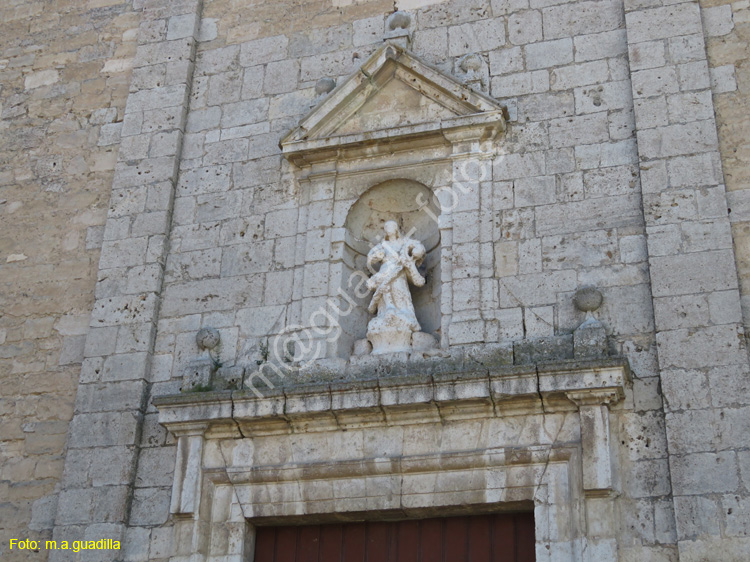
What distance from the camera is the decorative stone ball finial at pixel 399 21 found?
8023 mm

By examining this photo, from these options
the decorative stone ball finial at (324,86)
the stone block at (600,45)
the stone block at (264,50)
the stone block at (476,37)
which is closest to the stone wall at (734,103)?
the stone block at (600,45)

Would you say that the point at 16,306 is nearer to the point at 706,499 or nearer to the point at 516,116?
the point at 516,116

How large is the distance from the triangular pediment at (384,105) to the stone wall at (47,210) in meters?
1.79

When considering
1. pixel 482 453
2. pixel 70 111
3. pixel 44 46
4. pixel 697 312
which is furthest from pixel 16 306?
pixel 697 312

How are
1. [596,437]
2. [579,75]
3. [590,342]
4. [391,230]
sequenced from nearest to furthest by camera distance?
[596,437], [590,342], [391,230], [579,75]

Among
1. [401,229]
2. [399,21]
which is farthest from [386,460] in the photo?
[399,21]

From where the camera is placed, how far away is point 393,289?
704cm

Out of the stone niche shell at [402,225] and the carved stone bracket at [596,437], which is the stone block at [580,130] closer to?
the stone niche shell at [402,225]

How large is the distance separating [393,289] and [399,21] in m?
2.24

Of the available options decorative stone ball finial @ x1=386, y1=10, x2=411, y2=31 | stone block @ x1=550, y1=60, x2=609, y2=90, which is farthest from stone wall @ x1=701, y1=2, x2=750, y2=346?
decorative stone ball finial @ x1=386, y1=10, x2=411, y2=31

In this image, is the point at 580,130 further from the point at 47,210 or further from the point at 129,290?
the point at 47,210

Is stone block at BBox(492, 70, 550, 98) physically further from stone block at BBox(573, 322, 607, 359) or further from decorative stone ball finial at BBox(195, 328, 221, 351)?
decorative stone ball finial at BBox(195, 328, 221, 351)

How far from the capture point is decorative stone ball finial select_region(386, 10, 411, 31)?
26.3 ft

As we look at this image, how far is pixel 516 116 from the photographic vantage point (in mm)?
7426
